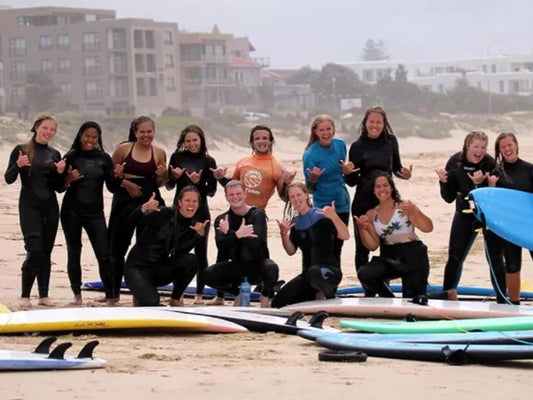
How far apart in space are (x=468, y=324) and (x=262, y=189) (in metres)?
2.31

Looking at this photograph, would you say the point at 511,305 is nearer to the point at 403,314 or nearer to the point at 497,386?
the point at 403,314

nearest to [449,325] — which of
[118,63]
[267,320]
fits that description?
[267,320]

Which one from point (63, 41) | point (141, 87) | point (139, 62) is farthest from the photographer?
point (63, 41)

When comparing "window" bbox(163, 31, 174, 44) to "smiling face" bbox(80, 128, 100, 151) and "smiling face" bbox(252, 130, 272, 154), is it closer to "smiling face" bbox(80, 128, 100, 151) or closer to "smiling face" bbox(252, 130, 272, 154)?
"smiling face" bbox(252, 130, 272, 154)

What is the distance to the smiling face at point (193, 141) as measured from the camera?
8.92 metres

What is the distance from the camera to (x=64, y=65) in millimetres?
72375

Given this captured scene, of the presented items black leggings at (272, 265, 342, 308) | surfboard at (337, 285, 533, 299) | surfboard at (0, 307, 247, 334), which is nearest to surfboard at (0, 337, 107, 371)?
surfboard at (0, 307, 247, 334)

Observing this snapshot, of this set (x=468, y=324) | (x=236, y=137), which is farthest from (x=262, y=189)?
(x=236, y=137)

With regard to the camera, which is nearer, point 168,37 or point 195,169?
point 195,169

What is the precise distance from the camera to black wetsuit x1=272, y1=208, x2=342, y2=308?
8.51m

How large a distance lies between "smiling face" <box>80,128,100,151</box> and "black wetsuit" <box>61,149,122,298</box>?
0.20 feet

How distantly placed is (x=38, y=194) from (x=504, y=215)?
3198 mm

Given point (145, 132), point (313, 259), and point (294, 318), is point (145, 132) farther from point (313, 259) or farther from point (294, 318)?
point (294, 318)

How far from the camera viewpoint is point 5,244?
12.3m
